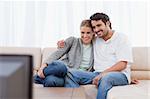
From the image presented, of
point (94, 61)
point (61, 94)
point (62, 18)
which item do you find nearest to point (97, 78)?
point (94, 61)

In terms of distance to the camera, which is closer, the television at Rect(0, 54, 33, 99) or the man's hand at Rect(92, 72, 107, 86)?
the television at Rect(0, 54, 33, 99)

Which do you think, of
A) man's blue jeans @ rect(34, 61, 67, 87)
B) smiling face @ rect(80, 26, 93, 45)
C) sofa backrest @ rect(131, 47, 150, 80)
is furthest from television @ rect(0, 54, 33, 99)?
sofa backrest @ rect(131, 47, 150, 80)

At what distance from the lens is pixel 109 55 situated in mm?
2229

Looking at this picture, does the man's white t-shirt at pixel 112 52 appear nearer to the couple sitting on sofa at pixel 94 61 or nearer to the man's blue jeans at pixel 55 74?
the couple sitting on sofa at pixel 94 61

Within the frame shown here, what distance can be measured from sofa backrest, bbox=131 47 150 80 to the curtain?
1.46ft

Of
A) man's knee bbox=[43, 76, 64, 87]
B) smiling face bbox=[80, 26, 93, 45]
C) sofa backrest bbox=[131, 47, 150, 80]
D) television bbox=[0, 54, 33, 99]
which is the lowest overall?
man's knee bbox=[43, 76, 64, 87]

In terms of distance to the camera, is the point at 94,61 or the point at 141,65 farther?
the point at 141,65

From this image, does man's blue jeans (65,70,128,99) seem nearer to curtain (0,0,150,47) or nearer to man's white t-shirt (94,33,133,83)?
man's white t-shirt (94,33,133,83)

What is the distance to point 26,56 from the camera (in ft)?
0.78

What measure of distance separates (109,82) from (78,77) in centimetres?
32

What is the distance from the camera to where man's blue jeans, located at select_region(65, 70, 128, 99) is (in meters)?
1.91

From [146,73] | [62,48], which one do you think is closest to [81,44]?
[62,48]

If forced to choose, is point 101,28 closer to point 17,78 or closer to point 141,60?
point 141,60

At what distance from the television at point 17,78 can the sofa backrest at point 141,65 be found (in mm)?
2350
